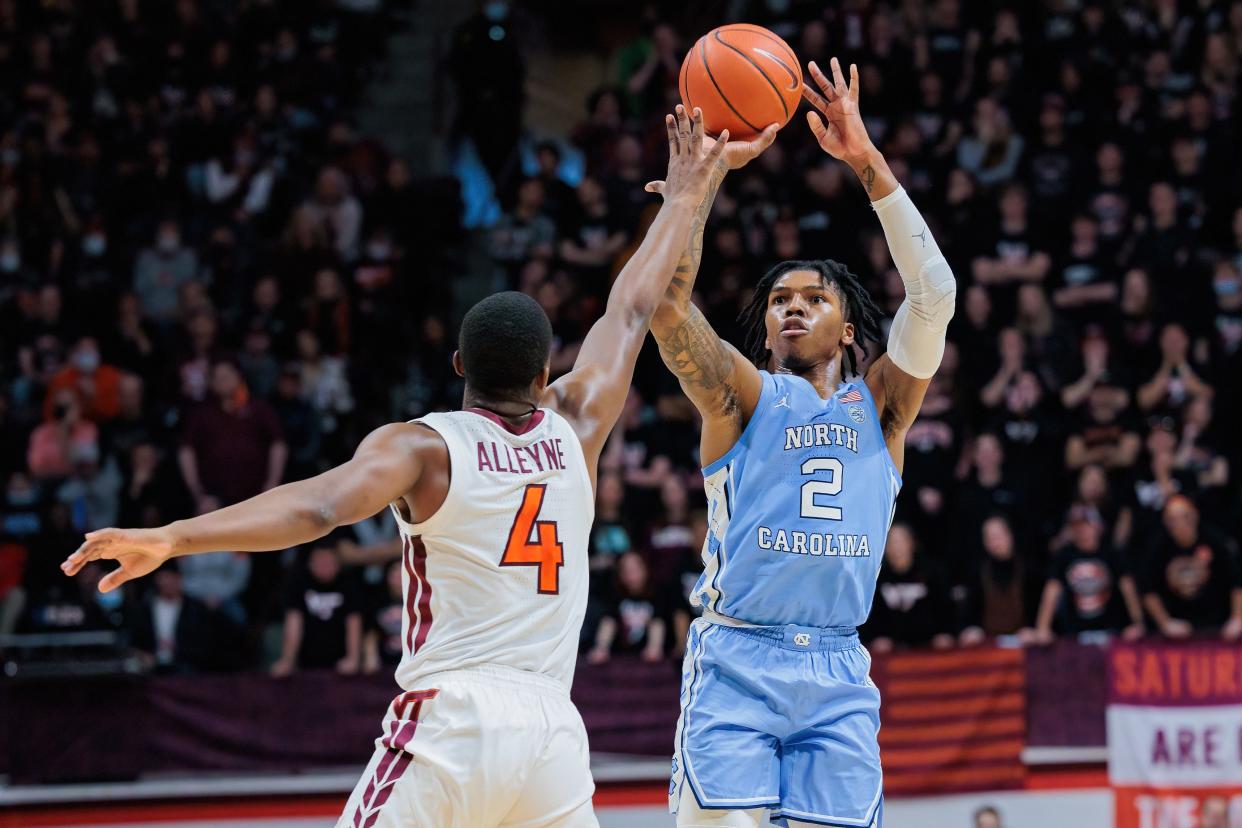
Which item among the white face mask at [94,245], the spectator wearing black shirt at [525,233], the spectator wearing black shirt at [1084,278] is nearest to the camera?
the spectator wearing black shirt at [1084,278]

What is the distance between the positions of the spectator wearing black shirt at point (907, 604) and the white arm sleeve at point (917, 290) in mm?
5003

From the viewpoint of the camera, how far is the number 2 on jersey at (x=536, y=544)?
14.1 feet

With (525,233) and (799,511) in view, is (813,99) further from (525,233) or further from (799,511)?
(525,233)

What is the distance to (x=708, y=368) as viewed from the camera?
5.67 metres

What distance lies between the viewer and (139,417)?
13625 mm

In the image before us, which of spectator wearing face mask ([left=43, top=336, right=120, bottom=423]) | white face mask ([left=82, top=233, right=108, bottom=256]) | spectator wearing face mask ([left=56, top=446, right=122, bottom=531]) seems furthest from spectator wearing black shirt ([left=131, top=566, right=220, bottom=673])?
white face mask ([left=82, top=233, right=108, bottom=256])

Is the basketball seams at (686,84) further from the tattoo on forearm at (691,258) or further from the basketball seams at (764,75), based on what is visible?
the tattoo on forearm at (691,258)

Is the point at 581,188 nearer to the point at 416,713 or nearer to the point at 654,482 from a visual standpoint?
the point at 654,482

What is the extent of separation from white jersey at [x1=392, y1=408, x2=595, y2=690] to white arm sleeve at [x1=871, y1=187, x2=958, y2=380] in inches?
75.5

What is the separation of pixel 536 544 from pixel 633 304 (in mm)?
1001

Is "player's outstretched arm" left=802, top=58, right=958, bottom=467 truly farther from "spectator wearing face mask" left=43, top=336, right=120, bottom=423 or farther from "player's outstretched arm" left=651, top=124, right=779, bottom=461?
"spectator wearing face mask" left=43, top=336, right=120, bottom=423

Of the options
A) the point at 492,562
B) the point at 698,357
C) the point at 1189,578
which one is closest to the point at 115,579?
the point at 492,562

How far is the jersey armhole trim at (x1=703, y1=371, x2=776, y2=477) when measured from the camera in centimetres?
579

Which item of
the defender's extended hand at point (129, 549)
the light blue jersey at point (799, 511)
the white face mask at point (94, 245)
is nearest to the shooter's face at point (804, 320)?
the light blue jersey at point (799, 511)
